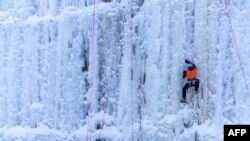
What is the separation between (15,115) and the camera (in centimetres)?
252

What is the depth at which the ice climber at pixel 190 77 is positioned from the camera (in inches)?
92.2

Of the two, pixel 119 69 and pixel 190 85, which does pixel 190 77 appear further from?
pixel 119 69

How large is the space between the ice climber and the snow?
0.03 m

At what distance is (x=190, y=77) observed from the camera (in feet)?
7.70

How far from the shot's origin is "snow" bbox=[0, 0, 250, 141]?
7.79 feet

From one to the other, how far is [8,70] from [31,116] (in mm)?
305

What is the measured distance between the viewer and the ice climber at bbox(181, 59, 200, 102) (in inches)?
92.2

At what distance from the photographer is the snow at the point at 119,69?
2375 millimetres

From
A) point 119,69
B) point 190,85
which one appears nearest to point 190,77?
point 190,85

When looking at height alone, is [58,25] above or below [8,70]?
above

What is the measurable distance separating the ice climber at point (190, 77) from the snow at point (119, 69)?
3 cm

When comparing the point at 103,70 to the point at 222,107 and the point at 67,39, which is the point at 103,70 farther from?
the point at 222,107

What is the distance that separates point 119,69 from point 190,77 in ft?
1.34

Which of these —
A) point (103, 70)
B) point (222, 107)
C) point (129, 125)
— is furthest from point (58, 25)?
point (222, 107)
